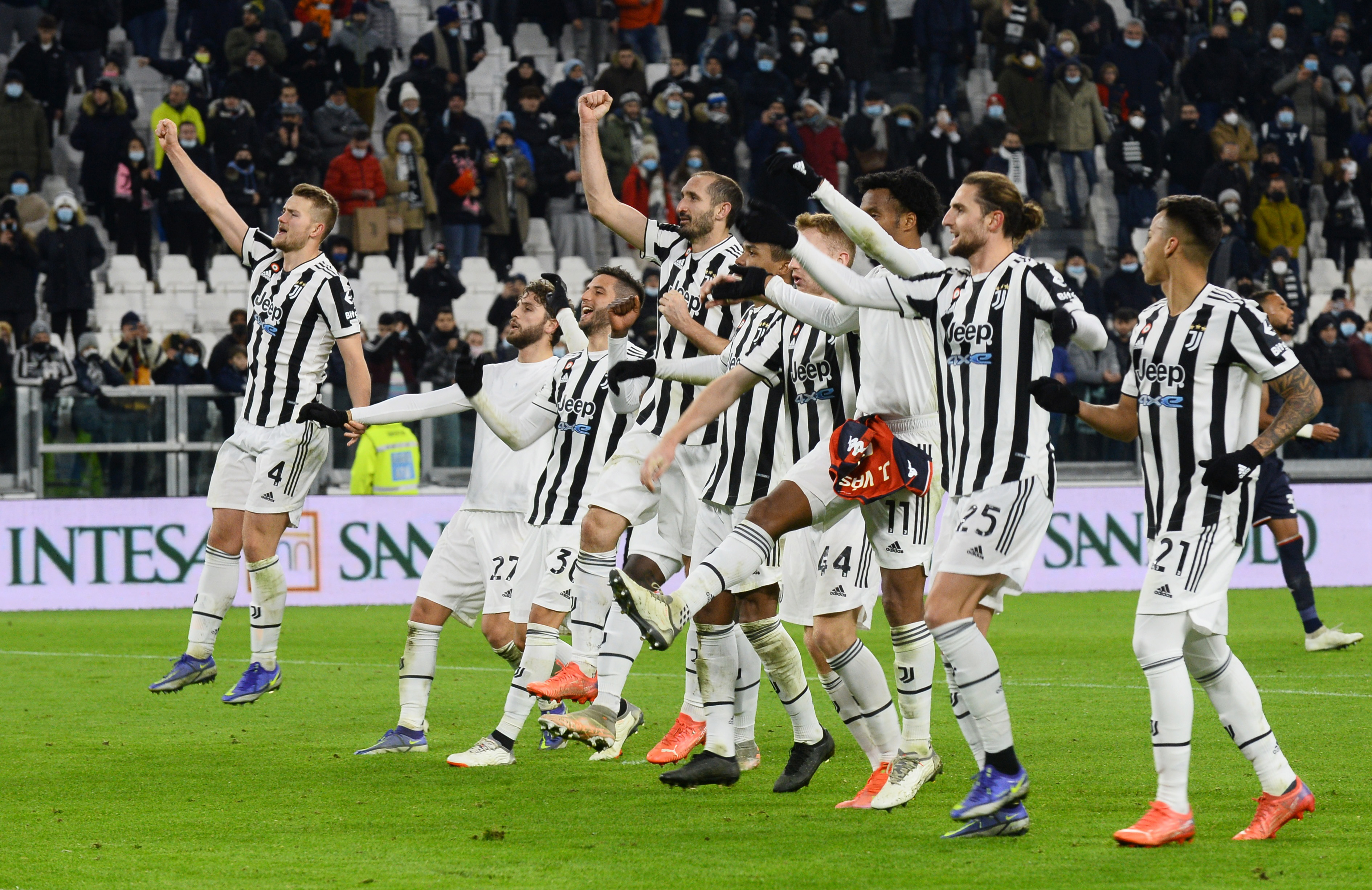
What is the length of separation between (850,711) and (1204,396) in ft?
6.75

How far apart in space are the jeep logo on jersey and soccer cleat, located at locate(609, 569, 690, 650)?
Answer: 1.80 meters

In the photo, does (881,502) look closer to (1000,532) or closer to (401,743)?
(1000,532)

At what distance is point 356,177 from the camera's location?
20312mm

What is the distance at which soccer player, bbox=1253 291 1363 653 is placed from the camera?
1184 cm

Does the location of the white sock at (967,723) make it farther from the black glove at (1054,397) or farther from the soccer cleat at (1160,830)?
the black glove at (1054,397)

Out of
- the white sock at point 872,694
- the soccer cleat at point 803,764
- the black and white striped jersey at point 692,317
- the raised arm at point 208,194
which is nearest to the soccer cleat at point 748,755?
the soccer cleat at point 803,764

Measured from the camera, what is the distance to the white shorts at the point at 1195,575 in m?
5.94

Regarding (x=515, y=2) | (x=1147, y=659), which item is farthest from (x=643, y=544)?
(x=515, y=2)

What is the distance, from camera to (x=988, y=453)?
632 cm

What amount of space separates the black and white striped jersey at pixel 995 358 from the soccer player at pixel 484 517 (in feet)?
8.56

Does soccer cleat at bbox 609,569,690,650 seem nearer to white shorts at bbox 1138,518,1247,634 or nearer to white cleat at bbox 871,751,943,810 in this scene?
white cleat at bbox 871,751,943,810

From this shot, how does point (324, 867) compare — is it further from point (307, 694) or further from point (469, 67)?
point (469, 67)

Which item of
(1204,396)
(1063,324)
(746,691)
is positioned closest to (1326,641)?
(746,691)

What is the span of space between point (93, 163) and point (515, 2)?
6389 millimetres
